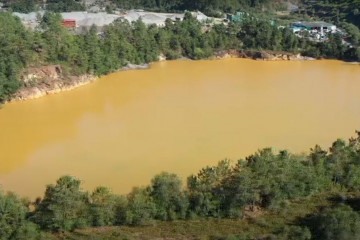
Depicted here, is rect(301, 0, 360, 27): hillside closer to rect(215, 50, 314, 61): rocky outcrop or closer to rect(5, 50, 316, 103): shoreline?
rect(215, 50, 314, 61): rocky outcrop

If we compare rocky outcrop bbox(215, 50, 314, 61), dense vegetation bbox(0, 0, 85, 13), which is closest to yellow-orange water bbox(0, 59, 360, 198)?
rocky outcrop bbox(215, 50, 314, 61)

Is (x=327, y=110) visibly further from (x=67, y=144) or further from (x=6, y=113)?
(x=6, y=113)

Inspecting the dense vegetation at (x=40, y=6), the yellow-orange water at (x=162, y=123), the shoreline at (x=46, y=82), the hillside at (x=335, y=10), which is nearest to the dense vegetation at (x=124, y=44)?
the shoreline at (x=46, y=82)

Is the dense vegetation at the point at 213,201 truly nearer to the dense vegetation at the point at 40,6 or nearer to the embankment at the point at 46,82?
the embankment at the point at 46,82

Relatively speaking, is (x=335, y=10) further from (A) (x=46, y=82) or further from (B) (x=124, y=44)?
(A) (x=46, y=82)

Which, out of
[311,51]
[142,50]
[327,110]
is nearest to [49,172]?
[327,110]

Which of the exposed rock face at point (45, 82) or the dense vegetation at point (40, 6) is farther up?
the dense vegetation at point (40, 6)
